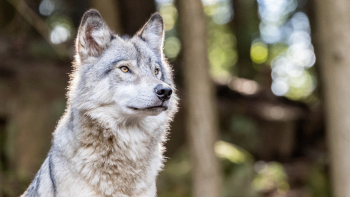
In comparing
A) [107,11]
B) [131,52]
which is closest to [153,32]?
[131,52]

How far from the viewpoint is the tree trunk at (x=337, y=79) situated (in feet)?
18.7

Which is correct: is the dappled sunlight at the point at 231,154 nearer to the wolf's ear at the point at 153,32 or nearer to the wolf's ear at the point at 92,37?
the wolf's ear at the point at 153,32

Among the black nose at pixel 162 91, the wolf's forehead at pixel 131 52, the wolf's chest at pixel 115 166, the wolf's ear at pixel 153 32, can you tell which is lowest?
the wolf's chest at pixel 115 166

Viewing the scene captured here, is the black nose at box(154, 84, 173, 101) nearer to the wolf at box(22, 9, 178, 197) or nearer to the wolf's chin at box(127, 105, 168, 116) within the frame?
the wolf at box(22, 9, 178, 197)

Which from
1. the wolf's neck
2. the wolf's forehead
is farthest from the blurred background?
the wolf's neck

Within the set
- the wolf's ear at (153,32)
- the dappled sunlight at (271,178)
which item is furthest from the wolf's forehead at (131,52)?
the dappled sunlight at (271,178)

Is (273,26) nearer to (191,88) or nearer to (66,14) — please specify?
(66,14)

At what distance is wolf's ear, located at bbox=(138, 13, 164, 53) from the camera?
4.33m

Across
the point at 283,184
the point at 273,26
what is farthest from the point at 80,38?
the point at 273,26

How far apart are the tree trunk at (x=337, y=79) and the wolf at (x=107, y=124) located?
3.65m

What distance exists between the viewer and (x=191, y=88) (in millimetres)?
6980

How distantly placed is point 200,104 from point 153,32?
2.84 metres

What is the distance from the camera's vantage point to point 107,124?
3.59m

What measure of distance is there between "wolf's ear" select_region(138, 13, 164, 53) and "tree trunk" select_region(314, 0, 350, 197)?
11.3 feet
